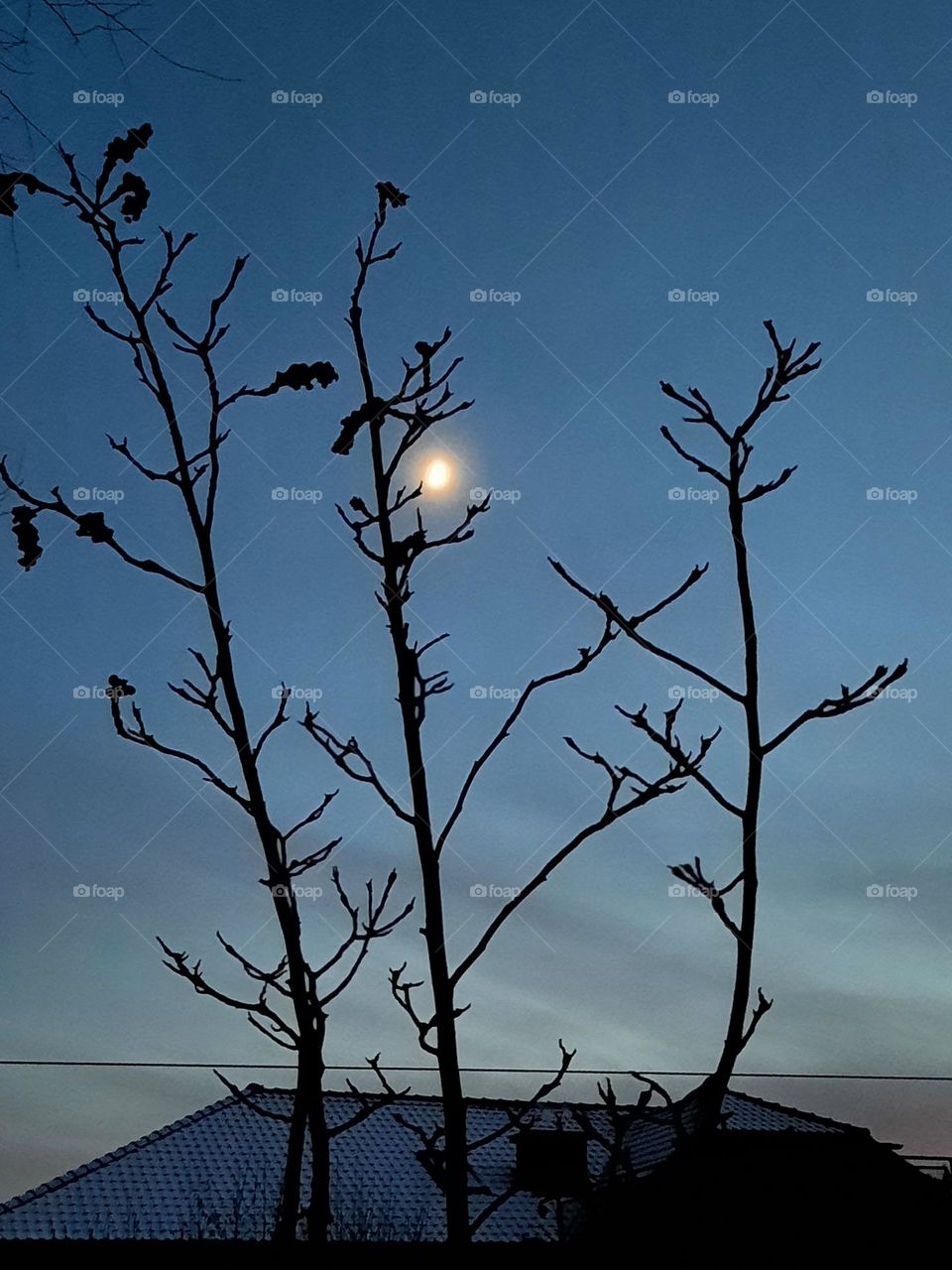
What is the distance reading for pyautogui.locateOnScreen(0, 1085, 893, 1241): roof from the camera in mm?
18188

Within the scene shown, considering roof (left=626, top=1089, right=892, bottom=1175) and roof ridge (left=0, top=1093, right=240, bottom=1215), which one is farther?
roof ridge (left=0, top=1093, right=240, bottom=1215)

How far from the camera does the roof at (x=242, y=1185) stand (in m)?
18.2

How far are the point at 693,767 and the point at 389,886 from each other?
34.0 inches

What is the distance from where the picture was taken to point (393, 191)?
6.84 feet

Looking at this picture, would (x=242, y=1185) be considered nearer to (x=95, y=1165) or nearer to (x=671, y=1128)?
(x=95, y=1165)

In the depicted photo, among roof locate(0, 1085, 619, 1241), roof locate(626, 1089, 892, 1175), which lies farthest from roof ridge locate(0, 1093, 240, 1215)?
roof locate(626, 1089, 892, 1175)

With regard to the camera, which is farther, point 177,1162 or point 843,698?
point 177,1162

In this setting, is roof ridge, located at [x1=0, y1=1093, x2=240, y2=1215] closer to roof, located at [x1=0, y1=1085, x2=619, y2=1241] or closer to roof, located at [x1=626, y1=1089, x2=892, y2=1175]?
roof, located at [x1=0, y1=1085, x2=619, y2=1241]

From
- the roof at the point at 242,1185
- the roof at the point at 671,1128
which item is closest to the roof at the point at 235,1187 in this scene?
the roof at the point at 242,1185

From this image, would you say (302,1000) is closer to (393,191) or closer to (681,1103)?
(681,1103)

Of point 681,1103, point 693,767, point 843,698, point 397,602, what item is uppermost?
point 397,602

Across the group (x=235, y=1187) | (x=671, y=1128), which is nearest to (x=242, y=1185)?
(x=235, y=1187)

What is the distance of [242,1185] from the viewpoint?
2009 cm

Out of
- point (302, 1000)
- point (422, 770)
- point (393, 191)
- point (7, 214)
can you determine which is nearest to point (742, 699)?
point (422, 770)
